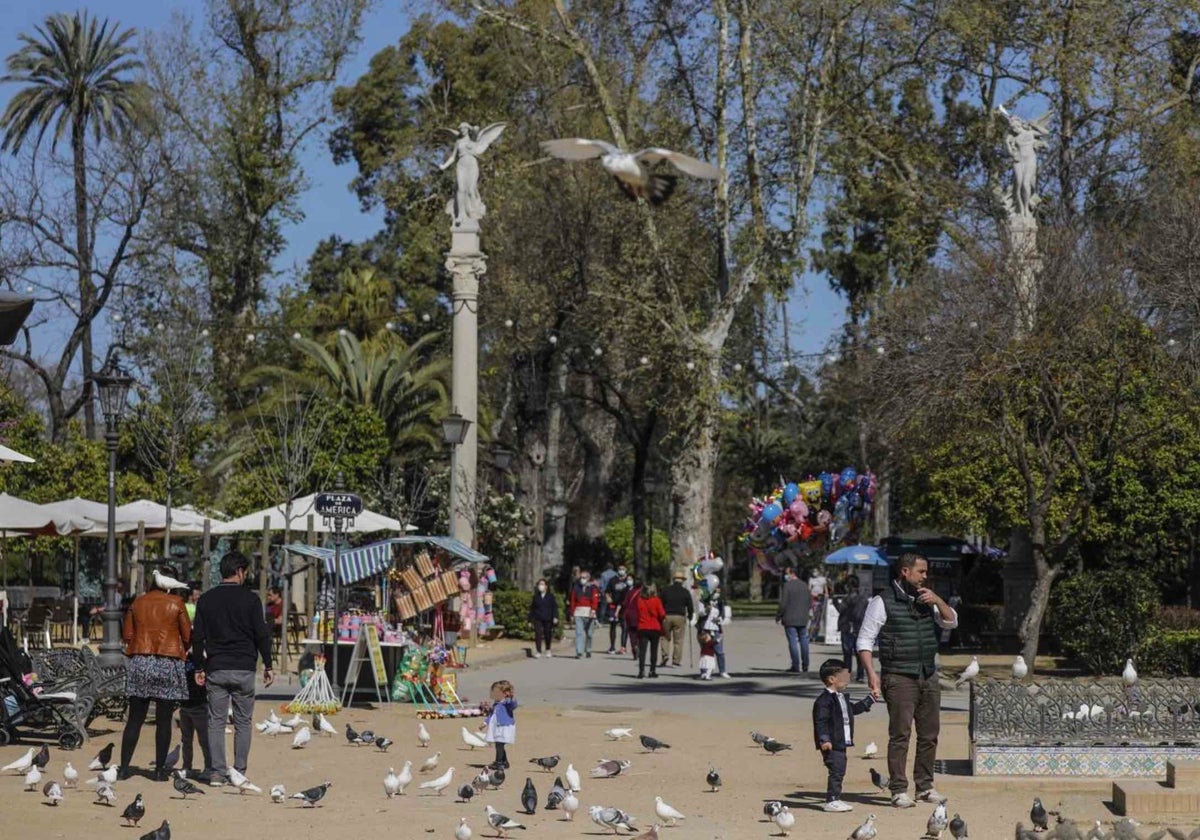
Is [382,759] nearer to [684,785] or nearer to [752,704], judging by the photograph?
[684,785]

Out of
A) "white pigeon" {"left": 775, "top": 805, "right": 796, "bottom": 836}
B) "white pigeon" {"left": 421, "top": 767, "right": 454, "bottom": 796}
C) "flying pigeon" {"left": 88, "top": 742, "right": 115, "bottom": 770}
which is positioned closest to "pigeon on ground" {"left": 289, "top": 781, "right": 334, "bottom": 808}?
"white pigeon" {"left": 421, "top": 767, "right": 454, "bottom": 796}

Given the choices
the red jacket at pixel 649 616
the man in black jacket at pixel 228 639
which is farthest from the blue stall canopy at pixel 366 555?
the man in black jacket at pixel 228 639

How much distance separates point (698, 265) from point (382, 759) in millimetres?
29430

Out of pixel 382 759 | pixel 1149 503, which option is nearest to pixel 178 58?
pixel 1149 503

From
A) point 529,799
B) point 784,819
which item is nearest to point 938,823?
point 784,819

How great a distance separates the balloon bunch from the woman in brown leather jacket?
87.4ft

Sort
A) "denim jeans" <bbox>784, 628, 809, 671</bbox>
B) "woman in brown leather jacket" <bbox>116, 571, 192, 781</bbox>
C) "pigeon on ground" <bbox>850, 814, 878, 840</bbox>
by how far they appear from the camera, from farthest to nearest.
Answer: "denim jeans" <bbox>784, 628, 809, 671</bbox> → "woman in brown leather jacket" <bbox>116, 571, 192, 781</bbox> → "pigeon on ground" <bbox>850, 814, 878, 840</bbox>

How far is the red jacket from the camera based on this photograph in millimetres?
24578

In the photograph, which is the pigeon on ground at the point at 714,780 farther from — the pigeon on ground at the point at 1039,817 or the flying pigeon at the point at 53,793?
the flying pigeon at the point at 53,793

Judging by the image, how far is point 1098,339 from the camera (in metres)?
22.1

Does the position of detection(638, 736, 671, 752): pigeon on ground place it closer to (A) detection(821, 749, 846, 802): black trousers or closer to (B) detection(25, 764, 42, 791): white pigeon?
(A) detection(821, 749, 846, 802): black trousers

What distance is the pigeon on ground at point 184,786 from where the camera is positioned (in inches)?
459

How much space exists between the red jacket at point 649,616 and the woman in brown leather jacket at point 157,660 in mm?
12585

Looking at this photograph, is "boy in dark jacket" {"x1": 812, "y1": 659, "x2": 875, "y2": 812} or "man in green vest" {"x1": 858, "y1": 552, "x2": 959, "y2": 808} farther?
"man in green vest" {"x1": 858, "y1": 552, "x2": 959, "y2": 808}
